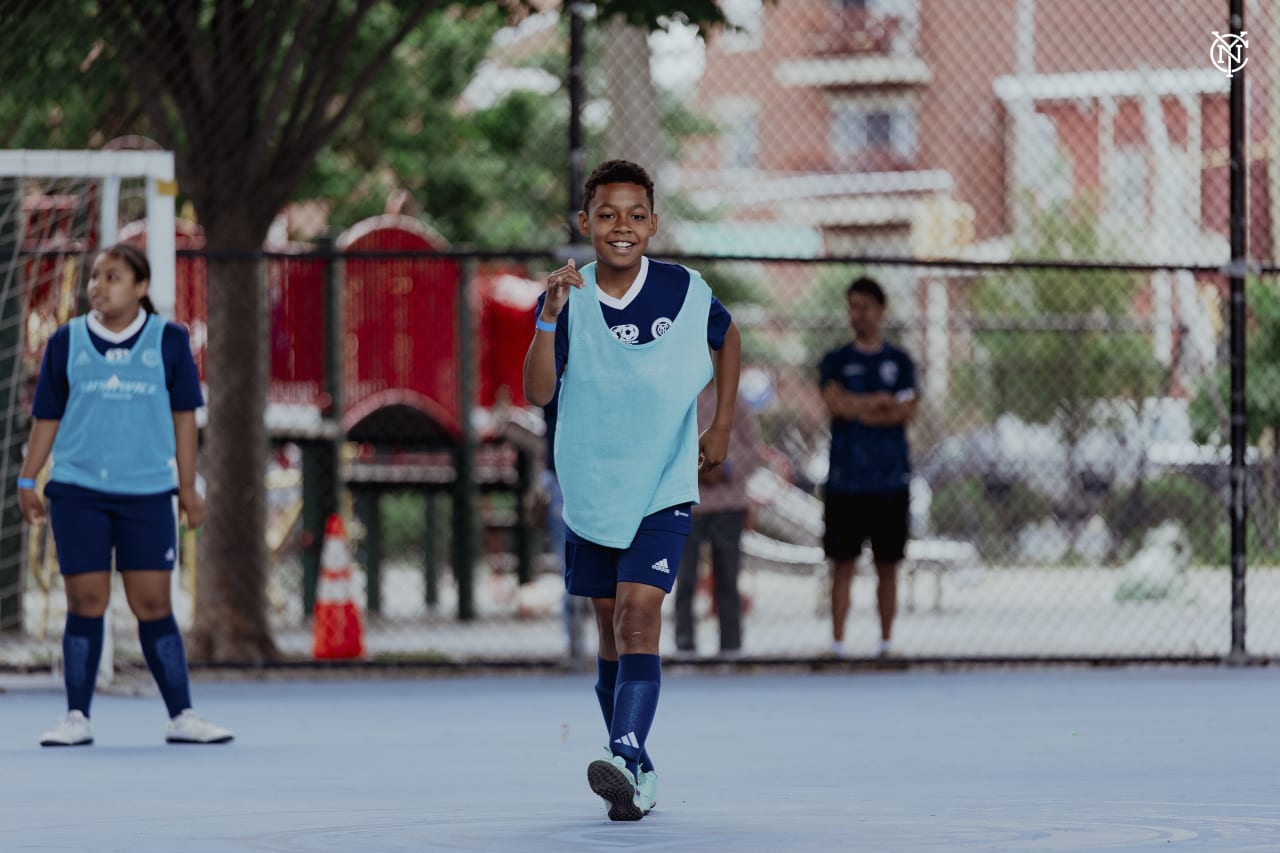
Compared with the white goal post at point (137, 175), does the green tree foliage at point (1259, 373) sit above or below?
below

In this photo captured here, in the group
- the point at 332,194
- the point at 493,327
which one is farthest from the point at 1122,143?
the point at 493,327

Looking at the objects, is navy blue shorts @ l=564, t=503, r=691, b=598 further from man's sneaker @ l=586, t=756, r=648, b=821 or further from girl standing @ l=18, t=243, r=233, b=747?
girl standing @ l=18, t=243, r=233, b=747

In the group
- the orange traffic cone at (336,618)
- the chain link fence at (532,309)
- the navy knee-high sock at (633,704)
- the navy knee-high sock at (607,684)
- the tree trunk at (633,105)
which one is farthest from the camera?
the tree trunk at (633,105)

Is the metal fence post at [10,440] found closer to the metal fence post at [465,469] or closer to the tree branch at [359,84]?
the tree branch at [359,84]

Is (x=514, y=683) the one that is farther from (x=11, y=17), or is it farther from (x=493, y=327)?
(x=493, y=327)

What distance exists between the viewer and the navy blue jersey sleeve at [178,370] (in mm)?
7406

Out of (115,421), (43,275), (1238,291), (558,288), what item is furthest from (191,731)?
(1238,291)

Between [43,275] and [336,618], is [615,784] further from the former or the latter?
[43,275]

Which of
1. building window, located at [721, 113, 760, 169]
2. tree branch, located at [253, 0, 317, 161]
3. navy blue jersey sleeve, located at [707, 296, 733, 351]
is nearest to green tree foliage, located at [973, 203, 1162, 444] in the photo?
tree branch, located at [253, 0, 317, 161]

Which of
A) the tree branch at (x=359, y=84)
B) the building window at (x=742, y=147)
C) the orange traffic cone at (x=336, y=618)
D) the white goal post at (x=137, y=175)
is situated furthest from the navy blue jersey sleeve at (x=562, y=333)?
the building window at (x=742, y=147)

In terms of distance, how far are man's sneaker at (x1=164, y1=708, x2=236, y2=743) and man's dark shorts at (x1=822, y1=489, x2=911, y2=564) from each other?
3741 millimetres

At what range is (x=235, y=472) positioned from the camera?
11.0 meters

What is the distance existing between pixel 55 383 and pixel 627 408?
2.55 meters

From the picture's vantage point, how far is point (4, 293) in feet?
35.3
